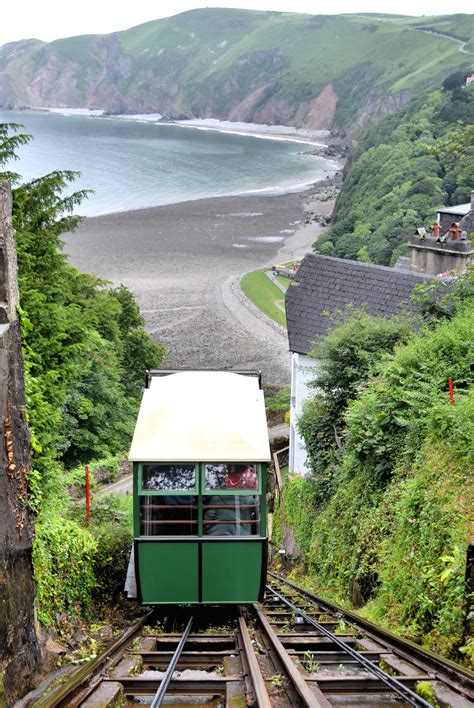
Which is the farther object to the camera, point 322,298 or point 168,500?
point 322,298

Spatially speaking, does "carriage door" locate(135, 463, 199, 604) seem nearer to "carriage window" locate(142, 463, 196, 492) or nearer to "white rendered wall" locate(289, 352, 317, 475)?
"carriage window" locate(142, 463, 196, 492)

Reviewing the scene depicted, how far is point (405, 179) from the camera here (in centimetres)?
9344

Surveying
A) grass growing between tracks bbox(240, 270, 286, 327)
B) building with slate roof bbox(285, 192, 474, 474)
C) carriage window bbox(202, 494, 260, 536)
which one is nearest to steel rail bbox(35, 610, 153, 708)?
carriage window bbox(202, 494, 260, 536)

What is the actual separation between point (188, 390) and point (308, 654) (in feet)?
16.0

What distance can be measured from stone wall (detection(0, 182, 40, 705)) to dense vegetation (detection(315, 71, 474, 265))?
6145 centimetres

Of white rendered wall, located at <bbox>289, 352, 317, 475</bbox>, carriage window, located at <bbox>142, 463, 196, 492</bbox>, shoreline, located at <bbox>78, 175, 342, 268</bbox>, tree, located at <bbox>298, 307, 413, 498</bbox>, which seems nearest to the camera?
carriage window, located at <bbox>142, 463, 196, 492</bbox>

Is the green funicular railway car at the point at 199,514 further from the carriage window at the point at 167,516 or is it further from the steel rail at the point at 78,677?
the steel rail at the point at 78,677

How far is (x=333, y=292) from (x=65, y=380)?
32.1ft

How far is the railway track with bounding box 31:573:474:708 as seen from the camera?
7969mm

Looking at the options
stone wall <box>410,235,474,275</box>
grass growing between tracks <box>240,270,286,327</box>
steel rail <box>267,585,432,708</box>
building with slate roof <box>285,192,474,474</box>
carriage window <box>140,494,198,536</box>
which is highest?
grass growing between tracks <box>240,270,286,327</box>

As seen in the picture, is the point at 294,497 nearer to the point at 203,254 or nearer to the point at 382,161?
the point at 203,254

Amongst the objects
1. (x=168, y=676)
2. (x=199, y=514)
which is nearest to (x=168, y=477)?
(x=199, y=514)

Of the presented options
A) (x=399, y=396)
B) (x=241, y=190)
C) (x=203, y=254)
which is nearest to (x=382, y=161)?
(x=241, y=190)

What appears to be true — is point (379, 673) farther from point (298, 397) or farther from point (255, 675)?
point (298, 397)
